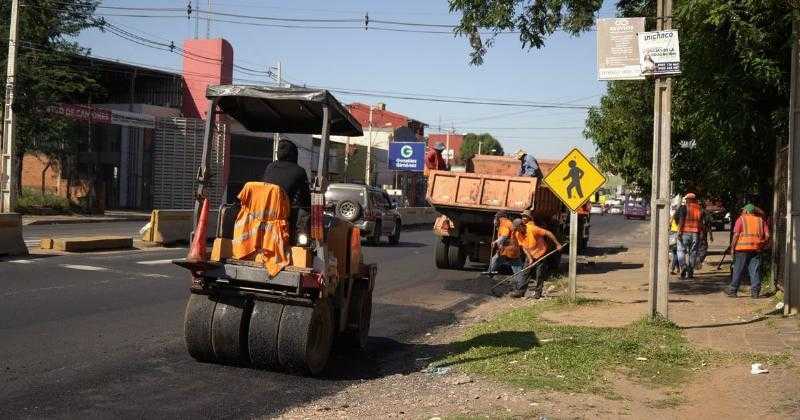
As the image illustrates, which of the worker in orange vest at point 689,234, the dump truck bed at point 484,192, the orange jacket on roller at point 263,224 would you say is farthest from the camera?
the worker in orange vest at point 689,234

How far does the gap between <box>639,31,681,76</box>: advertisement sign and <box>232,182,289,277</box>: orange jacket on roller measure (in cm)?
539

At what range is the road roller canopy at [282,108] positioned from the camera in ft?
25.7

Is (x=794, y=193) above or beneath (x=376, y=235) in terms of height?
above

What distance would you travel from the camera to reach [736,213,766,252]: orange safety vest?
46.4 feet

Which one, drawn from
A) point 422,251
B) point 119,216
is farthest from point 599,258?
point 119,216

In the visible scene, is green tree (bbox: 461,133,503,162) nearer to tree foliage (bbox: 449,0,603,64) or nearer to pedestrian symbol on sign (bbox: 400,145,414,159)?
pedestrian symbol on sign (bbox: 400,145,414,159)

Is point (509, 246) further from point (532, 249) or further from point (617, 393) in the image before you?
point (617, 393)

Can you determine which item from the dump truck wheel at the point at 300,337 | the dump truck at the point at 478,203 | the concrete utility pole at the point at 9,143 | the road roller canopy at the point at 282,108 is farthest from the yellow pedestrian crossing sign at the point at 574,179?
the concrete utility pole at the point at 9,143

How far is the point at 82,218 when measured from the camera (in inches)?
1367

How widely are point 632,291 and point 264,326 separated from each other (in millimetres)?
10343

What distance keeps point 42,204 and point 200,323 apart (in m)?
31.3

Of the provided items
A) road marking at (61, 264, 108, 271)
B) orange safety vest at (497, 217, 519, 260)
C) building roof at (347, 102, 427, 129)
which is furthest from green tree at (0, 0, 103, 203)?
building roof at (347, 102, 427, 129)

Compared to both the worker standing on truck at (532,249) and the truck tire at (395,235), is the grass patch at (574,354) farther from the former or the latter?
the truck tire at (395,235)

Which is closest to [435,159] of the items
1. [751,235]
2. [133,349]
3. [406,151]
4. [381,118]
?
[751,235]
